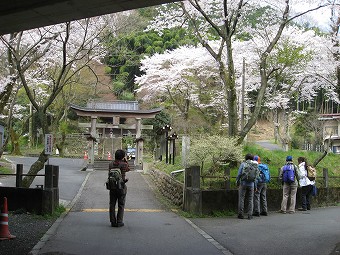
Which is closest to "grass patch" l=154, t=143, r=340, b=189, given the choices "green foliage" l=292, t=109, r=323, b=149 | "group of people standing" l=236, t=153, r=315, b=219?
"group of people standing" l=236, t=153, r=315, b=219

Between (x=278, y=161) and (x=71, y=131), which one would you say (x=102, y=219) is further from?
(x=71, y=131)

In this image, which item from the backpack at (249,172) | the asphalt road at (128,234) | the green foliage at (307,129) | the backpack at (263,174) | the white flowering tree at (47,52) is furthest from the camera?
the green foliage at (307,129)

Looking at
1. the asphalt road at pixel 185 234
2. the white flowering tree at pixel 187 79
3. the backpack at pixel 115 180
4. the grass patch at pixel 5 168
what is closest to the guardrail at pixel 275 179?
the asphalt road at pixel 185 234

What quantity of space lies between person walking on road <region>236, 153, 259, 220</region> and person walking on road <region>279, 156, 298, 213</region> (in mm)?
1910

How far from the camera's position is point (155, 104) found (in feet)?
133

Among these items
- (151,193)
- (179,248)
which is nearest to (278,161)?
(151,193)

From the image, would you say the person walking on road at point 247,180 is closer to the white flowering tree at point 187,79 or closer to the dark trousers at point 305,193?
the dark trousers at point 305,193

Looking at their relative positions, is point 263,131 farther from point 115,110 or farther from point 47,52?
point 47,52

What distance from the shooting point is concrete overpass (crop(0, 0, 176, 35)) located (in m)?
6.54

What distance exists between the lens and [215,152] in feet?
41.2

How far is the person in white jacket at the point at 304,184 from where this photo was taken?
12.9 meters

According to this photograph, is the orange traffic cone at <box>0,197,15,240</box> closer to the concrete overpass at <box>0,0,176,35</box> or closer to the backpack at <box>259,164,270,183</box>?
the concrete overpass at <box>0,0,176,35</box>

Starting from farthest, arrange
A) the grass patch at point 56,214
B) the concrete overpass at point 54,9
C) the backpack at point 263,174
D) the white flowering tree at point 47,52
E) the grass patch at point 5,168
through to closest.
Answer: the grass patch at point 5,168 → the white flowering tree at point 47,52 → the backpack at point 263,174 → the grass patch at point 56,214 → the concrete overpass at point 54,9

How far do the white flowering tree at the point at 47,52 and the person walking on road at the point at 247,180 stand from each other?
6245 millimetres
